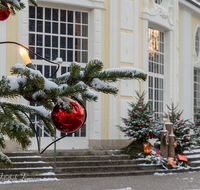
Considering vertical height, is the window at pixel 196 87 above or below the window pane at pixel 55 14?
below

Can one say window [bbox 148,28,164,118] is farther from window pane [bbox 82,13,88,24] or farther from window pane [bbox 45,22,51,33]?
window pane [bbox 45,22,51,33]

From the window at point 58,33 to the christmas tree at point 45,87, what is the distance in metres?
9.55

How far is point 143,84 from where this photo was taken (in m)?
12.9

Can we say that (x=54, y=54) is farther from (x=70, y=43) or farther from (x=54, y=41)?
(x=70, y=43)

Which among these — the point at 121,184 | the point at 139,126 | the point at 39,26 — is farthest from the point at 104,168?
the point at 39,26

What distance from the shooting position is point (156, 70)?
1440 cm

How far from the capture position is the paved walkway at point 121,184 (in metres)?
7.45

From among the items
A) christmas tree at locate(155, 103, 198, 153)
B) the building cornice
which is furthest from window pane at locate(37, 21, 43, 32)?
the building cornice

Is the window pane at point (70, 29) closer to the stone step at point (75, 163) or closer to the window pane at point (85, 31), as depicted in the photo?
the window pane at point (85, 31)

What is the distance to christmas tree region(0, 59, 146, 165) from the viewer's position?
65.6 inches

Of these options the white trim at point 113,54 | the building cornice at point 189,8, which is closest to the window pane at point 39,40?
the white trim at point 113,54

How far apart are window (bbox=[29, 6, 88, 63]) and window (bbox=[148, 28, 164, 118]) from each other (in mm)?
3179

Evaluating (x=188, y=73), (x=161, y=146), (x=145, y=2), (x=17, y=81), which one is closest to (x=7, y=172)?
(x=161, y=146)

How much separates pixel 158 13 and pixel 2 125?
12684mm
